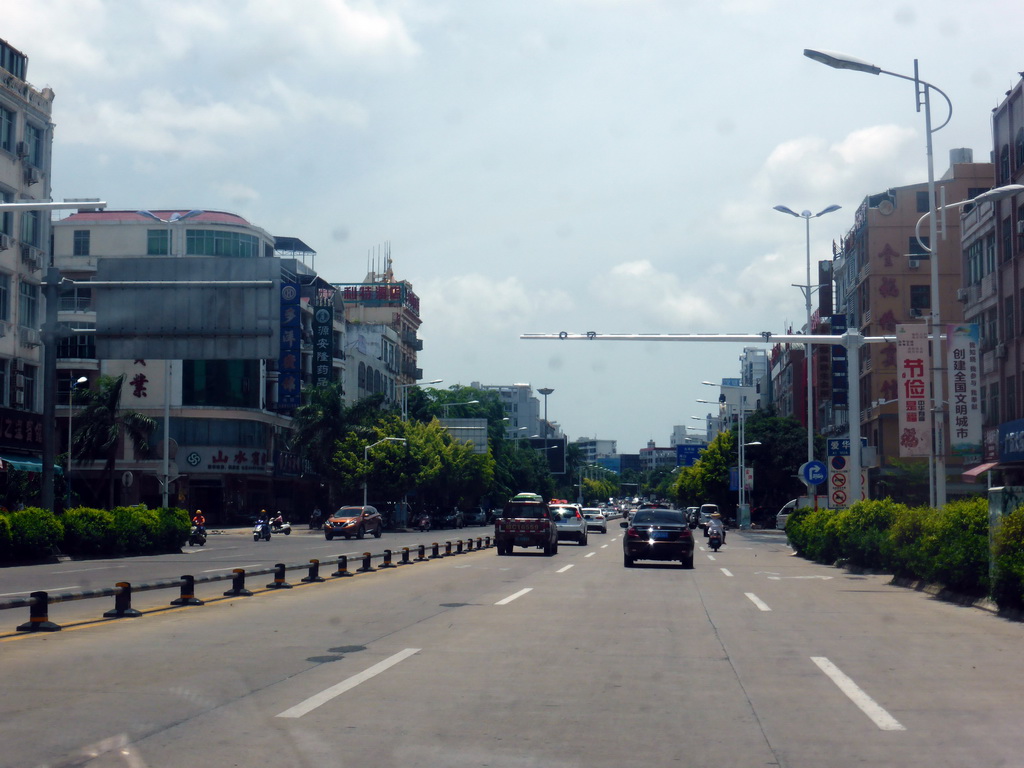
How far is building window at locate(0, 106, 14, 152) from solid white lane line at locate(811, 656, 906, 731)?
39210mm

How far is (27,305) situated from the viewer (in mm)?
43719

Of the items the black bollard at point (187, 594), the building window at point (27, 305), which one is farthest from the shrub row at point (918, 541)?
the building window at point (27, 305)

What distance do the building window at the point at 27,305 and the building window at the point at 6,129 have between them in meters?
5.26

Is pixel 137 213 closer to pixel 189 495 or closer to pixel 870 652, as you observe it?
pixel 189 495

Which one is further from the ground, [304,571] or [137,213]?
[137,213]

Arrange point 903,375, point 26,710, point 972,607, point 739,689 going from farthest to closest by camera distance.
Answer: point 903,375
point 972,607
point 739,689
point 26,710

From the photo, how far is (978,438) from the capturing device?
81.5 ft

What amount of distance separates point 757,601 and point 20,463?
101 ft

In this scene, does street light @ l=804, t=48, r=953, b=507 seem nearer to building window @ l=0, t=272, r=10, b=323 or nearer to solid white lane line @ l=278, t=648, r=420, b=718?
solid white lane line @ l=278, t=648, r=420, b=718

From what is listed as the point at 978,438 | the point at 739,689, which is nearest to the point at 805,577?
the point at 978,438

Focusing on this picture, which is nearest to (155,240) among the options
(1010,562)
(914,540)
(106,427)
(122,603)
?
(106,427)

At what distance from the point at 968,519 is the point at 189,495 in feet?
209

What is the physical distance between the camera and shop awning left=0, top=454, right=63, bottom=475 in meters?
38.4

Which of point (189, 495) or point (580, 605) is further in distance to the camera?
point (189, 495)
